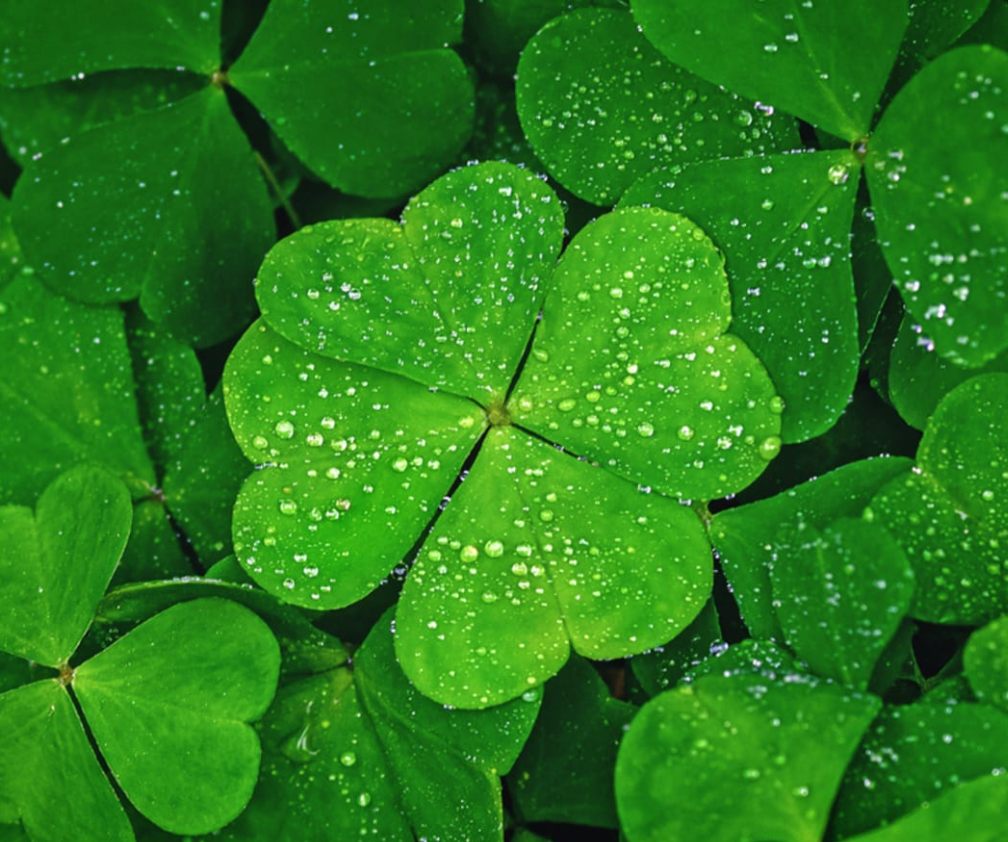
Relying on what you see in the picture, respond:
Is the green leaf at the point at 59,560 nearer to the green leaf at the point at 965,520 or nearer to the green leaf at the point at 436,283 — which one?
the green leaf at the point at 436,283

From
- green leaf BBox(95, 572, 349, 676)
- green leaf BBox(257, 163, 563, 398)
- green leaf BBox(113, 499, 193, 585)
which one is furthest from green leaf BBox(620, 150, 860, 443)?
green leaf BBox(113, 499, 193, 585)

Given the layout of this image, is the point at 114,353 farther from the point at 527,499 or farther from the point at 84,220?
the point at 527,499

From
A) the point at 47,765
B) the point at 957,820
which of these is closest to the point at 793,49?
the point at 957,820

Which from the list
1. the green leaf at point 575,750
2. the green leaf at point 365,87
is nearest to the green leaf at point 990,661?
the green leaf at point 575,750

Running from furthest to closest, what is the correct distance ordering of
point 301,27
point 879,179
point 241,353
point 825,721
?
point 301,27, point 241,353, point 879,179, point 825,721

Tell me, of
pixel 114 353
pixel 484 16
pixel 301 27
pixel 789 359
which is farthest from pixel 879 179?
pixel 114 353

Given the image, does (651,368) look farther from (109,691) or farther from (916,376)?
(109,691)

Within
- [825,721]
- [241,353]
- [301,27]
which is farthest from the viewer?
[301,27]
